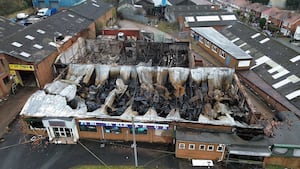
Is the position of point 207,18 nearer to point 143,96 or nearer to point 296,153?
point 143,96

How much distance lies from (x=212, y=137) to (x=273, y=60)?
676 inches

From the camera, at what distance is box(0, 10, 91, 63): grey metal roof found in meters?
23.9

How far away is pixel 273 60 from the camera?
90.2 ft

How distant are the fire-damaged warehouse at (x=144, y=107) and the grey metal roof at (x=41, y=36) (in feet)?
15.6

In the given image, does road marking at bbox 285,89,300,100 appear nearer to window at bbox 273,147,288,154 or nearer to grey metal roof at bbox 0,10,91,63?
window at bbox 273,147,288,154

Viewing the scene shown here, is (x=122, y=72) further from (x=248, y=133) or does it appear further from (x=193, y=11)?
(x=193, y=11)

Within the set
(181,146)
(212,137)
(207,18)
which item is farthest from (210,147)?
(207,18)

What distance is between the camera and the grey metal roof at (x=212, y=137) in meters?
15.8

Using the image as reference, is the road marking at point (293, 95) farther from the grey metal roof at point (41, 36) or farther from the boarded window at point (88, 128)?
the grey metal roof at point (41, 36)

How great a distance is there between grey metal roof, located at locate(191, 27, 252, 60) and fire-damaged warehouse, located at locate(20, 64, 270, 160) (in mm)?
7091

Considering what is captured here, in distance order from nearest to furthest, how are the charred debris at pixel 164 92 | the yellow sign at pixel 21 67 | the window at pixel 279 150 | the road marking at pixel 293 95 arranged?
1. the window at pixel 279 150
2. the charred debris at pixel 164 92
3. the road marking at pixel 293 95
4. the yellow sign at pixel 21 67

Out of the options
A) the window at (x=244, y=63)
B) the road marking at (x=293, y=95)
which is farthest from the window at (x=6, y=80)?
the road marking at (x=293, y=95)

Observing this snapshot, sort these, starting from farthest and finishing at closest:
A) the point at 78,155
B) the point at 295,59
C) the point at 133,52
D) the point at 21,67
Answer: the point at 133,52 < the point at 295,59 < the point at 21,67 < the point at 78,155

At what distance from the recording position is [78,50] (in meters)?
30.8
